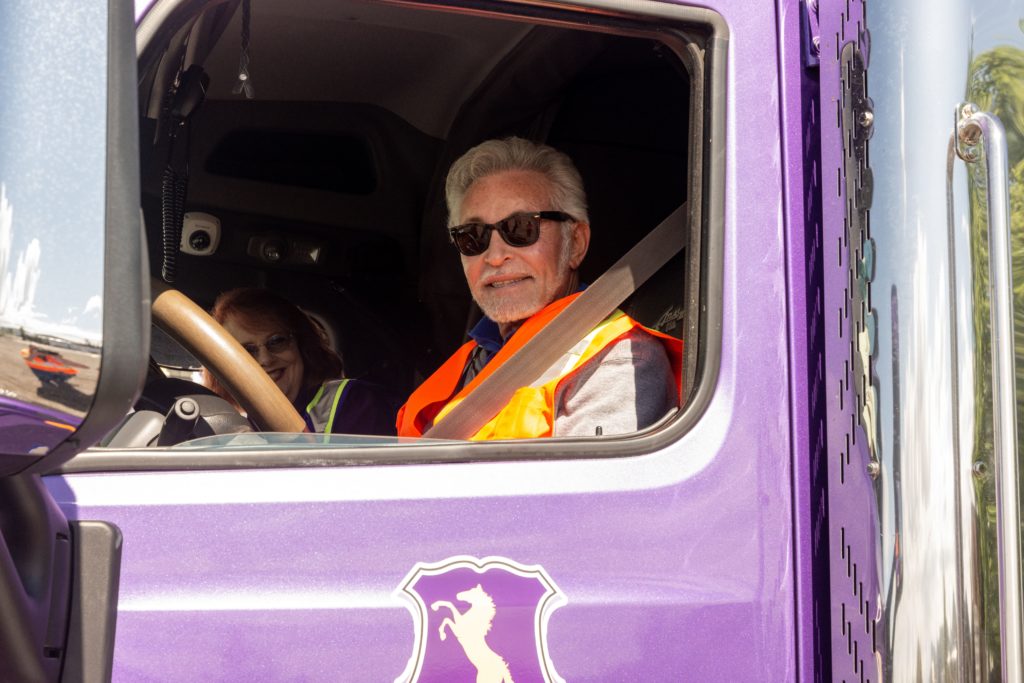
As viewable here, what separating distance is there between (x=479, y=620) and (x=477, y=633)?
0.02m

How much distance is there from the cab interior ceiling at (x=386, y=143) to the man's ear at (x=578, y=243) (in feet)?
0.31

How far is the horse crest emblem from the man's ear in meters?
1.16

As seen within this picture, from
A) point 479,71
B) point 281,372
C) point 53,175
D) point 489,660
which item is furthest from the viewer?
point 281,372

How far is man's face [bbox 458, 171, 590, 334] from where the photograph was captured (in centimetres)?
246

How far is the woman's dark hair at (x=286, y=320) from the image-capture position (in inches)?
125

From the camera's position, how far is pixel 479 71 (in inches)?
111

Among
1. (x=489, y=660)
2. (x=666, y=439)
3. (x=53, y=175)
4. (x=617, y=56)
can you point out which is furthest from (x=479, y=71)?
(x=53, y=175)

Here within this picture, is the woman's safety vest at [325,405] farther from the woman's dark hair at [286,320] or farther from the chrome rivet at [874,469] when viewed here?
the chrome rivet at [874,469]

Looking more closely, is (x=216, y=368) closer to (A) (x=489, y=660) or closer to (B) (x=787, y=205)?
(A) (x=489, y=660)

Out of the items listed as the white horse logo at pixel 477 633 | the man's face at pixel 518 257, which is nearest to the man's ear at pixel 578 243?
the man's face at pixel 518 257

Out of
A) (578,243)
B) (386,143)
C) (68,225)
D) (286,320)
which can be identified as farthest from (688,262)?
(286,320)

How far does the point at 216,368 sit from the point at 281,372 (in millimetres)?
1322

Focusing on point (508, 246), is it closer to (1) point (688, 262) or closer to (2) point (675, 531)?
(1) point (688, 262)

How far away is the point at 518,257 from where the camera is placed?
2461 mm
